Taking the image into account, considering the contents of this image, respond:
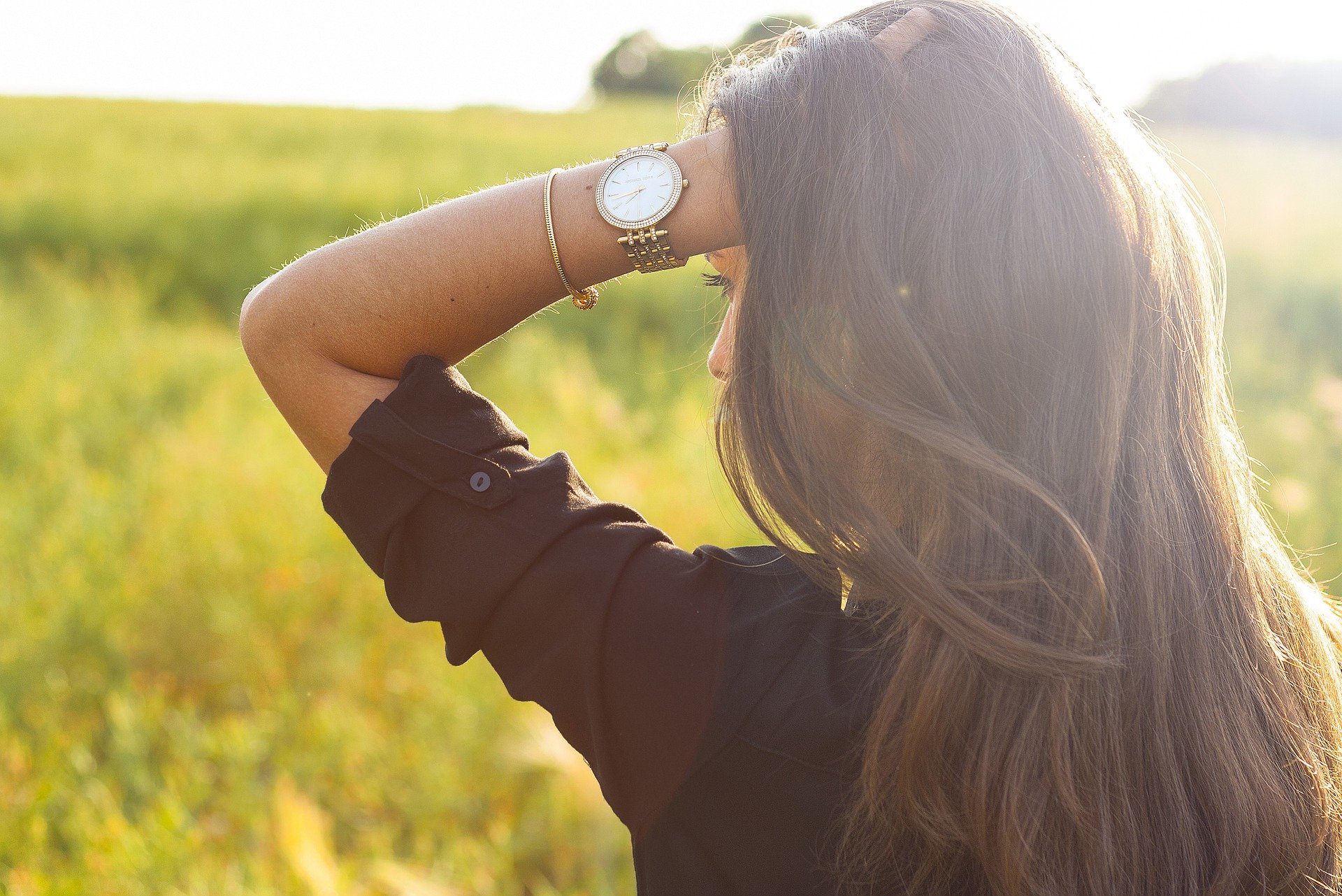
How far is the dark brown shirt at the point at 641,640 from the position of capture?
0.93 m

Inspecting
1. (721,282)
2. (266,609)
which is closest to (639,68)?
(266,609)

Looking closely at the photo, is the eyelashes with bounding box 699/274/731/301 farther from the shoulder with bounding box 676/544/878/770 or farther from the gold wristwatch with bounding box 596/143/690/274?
the shoulder with bounding box 676/544/878/770

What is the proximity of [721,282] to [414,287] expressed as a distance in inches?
15.4

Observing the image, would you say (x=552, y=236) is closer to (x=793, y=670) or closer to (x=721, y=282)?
(x=721, y=282)

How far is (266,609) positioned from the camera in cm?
331

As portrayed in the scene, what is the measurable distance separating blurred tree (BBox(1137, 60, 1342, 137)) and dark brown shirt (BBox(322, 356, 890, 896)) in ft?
76.8

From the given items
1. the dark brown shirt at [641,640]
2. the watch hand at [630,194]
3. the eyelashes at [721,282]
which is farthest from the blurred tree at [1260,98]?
the dark brown shirt at [641,640]

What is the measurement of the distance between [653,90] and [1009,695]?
3753cm

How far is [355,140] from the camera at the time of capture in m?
14.8

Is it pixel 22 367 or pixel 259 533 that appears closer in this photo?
pixel 259 533

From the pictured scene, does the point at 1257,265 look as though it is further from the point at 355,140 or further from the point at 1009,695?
→ the point at 355,140

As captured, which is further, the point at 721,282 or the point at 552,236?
the point at 721,282

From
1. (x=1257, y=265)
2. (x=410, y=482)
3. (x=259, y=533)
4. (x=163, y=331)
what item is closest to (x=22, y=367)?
(x=163, y=331)

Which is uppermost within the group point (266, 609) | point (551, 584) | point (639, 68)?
point (639, 68)
